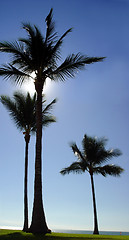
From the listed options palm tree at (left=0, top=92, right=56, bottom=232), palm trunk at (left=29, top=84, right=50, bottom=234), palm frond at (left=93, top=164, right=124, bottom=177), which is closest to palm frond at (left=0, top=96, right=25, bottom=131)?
palm tree at (left=0, top=92, right=56, bottom=232)

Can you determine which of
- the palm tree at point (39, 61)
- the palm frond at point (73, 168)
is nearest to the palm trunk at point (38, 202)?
the palm tree at point (39, 61)

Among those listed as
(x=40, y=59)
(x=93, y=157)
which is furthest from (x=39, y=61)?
(x=93, y=157)

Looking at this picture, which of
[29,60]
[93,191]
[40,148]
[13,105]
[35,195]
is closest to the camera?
[35,195]

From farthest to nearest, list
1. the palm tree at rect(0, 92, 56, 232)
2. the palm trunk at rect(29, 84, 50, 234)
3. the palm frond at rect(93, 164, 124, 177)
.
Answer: the palm frond at rect(93, 164, 124, 177), the palm tree at rect(0, 92, 56, 232), the palm trunk at rect(29, 84, 50, 234)

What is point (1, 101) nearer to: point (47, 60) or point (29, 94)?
point (29, 94)

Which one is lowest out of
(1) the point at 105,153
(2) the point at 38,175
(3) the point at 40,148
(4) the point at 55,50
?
(2) the point at 38,175

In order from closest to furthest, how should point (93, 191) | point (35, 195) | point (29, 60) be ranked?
point (35, 195), point (29, 60), point (93, 191)

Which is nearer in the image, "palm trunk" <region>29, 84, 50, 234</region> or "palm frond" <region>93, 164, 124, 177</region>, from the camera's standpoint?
"palm trunk" <region>29, 84, 50, 234</region>

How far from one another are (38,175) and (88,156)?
1319 centimetres

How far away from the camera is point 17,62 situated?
43.2 ft

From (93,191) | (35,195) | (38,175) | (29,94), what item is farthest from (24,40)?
(93,191)

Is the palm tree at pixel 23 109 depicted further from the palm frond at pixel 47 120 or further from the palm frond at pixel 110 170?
the palm frond at pixel 110 170

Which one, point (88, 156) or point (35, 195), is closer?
point (35, 195)

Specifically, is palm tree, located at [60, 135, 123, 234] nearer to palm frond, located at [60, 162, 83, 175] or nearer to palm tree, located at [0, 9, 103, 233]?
palm frond, located at [60, 162, 83, 175]
